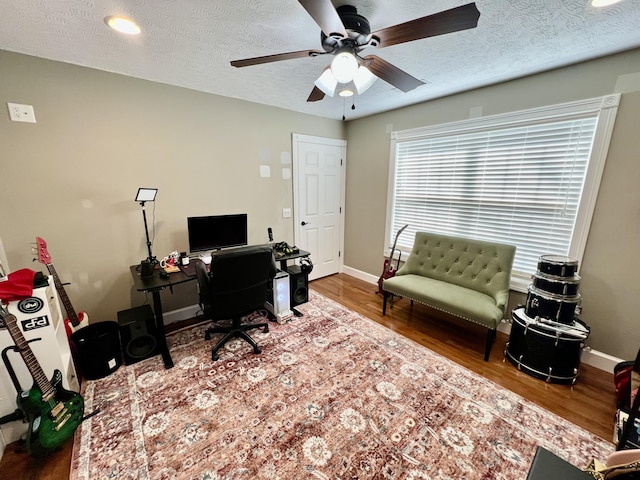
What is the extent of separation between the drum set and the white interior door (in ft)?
8.81

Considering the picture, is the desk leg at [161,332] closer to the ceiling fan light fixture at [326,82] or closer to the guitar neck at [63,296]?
the guitar neck at [63,296]

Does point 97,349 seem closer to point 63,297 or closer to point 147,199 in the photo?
point 63,297

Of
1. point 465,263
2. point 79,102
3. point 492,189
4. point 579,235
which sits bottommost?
point 465,263

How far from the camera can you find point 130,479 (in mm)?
1344

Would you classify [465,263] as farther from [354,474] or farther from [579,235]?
[354,474]

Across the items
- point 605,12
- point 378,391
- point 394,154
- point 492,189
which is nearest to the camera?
point 605,12

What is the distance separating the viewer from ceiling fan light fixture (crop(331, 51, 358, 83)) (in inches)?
54.8

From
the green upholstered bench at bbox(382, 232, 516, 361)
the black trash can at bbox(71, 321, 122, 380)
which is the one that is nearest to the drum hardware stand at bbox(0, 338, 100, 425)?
the black trash can at bbox(71, 321, 122, 380)

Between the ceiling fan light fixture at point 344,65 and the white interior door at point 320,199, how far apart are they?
211cm

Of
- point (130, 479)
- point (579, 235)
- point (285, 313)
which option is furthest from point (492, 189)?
point (130, 479)

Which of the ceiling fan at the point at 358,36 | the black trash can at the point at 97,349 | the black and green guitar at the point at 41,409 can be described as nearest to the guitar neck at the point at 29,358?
the black and green guitar at the point at 41,409

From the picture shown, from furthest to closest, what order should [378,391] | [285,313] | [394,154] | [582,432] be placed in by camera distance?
[394,154] → [285,313] → [378,391] → [582,432]

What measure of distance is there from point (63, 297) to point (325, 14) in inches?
109

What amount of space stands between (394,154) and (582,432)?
3.13m
